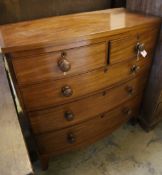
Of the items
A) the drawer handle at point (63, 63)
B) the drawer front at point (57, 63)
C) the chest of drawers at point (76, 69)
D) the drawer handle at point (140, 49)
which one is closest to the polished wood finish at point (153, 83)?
the chest of drawers at point (76, 69)

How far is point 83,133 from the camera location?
4.03 ft

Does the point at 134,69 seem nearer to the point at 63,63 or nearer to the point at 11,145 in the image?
the point at 63,63

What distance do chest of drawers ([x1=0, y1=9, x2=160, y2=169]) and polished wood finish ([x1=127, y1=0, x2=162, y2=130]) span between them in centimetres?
6

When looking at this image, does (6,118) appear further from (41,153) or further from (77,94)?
(41,153)

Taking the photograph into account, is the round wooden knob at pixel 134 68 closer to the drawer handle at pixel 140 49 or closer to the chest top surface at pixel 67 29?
the drawer handle at pixel 140 49

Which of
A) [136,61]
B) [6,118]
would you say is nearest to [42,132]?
[6,118]

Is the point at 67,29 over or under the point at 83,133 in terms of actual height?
→ over

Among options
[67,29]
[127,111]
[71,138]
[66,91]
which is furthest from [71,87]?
[127,111]

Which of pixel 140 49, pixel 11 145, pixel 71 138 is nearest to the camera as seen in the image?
pixel 11 145

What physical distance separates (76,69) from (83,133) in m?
0.52

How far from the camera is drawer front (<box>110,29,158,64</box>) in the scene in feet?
3.14

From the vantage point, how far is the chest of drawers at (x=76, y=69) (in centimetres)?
81

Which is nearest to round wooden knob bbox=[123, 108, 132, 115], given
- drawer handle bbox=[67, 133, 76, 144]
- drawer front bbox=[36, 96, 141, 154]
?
drawer front bbox=[36, 96, 141, 154]

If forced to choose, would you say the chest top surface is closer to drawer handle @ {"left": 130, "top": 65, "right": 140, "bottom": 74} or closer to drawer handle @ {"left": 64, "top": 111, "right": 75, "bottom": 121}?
drawer handle @ {"left": 130, "top": 65, "right": 140, "bottom": 74}
